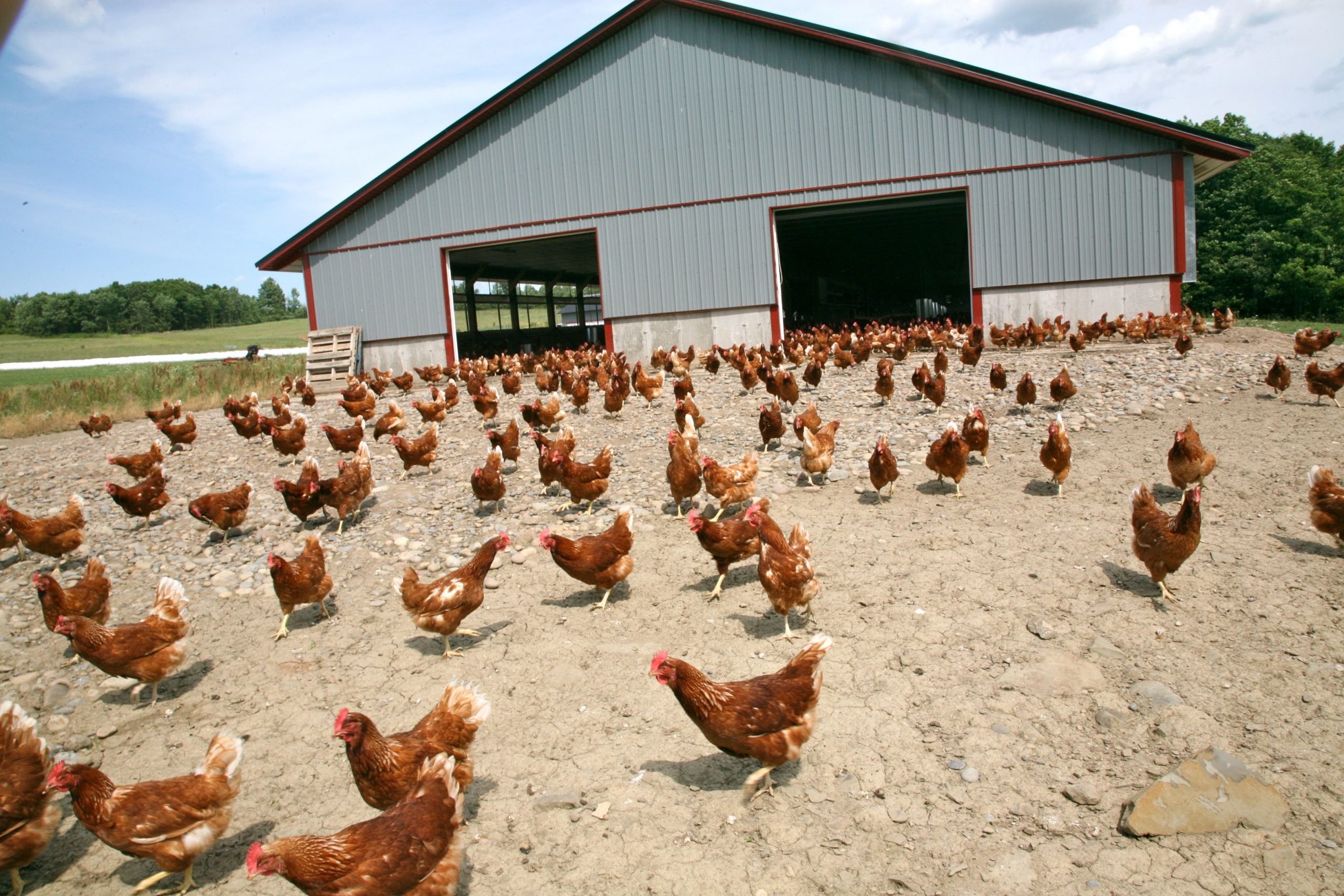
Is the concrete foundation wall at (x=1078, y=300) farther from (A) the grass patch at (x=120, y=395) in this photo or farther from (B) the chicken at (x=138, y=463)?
(A) the grass patch at (x=120, y=395)

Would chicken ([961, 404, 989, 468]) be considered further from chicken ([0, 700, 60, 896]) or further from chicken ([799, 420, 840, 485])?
chicken ([0, 700, 60, 896])

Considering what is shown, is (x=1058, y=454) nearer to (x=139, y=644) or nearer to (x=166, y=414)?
(x=139, y=644)

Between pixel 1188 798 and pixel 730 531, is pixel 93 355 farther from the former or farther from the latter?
pixel 1188 798

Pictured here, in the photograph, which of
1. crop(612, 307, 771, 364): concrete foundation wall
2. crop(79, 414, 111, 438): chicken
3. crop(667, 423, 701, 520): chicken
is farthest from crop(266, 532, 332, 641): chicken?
crop(612, 307, 771, 364): concrete foundation wall

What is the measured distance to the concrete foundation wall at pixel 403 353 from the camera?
25469 millimetres

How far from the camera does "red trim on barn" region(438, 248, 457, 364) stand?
25.3 meters

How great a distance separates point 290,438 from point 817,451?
9.08 metres

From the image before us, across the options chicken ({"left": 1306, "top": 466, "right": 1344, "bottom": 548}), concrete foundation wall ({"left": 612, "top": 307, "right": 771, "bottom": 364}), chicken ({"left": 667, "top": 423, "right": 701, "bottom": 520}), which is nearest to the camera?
chicken ({"left": 1306, "top": 466, "right": 1344, "bottom": 548})

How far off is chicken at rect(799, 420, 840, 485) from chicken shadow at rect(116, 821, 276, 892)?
708 cm

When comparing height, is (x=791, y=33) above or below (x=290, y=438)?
above

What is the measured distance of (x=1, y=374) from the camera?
4288 cm

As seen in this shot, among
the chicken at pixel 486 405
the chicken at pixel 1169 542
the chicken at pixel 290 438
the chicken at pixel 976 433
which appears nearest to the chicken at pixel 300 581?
the chicken at pixel 290 438

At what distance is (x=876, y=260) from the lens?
45844 mm

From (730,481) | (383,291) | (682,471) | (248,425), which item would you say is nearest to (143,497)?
(248,425)
